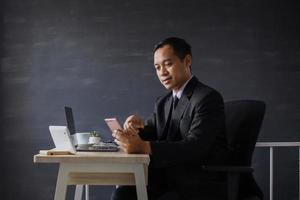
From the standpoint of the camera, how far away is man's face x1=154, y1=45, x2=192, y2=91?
2090 millimetres

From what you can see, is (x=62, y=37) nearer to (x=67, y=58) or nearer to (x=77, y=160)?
(x=67, y=58)

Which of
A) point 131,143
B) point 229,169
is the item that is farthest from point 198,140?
point 131,143

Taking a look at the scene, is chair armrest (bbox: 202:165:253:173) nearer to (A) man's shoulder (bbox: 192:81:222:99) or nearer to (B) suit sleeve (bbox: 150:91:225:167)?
(B) suit sleeve (bbox: 150:91:225:167)

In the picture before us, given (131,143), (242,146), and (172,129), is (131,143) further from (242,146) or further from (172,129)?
(242,146)

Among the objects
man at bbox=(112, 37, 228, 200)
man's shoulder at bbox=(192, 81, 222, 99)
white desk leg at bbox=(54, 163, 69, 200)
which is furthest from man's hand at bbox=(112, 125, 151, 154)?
man's shoulder at bbox=(192, 81, 222, 99)

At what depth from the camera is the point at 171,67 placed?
209 centimetres

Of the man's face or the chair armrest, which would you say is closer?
the chair armrest

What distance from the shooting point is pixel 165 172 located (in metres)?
2.01

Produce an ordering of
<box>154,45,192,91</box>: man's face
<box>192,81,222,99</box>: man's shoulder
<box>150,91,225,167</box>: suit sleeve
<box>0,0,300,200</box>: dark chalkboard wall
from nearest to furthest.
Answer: <box>150,91,225,167</box>: suit sleeve, <box>192,81,222,99</box>: man's shoulder, <box>154,45,192,91</box>: man's face, <box>0,0,300,200</box>: dark chalkboard wall

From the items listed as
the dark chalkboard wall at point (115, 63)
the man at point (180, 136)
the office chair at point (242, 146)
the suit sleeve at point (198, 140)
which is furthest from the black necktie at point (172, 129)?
the dark chalkboard wall at point (115, 63)

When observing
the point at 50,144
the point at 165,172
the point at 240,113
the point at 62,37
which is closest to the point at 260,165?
the point at 240,113

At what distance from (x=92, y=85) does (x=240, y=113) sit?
1.44m

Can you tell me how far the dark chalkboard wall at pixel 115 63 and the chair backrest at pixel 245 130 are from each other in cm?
109

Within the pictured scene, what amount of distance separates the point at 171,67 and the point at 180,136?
0.35 metres
